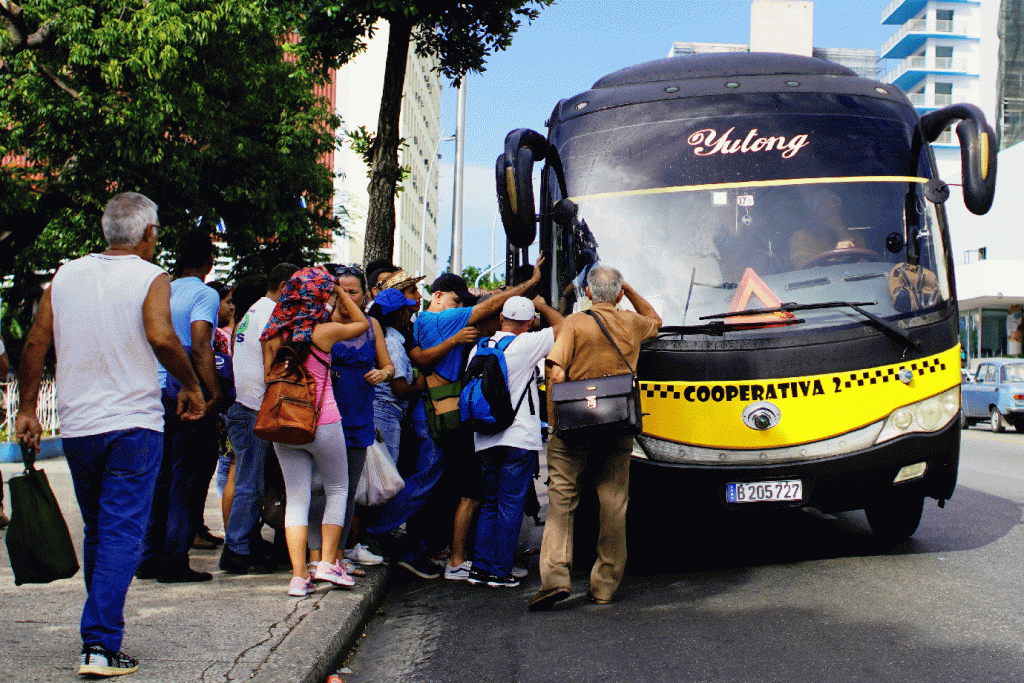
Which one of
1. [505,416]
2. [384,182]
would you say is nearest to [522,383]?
[505,416]

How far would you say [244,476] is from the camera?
6727 millimetres

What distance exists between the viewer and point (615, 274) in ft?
21.3

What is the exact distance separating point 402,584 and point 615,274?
2.45 meters

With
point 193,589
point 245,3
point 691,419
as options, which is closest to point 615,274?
point 691,419

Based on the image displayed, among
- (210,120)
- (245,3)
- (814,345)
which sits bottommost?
(814,345)

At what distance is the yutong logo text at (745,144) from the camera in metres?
7.36

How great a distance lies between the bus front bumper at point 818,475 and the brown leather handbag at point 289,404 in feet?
6.66

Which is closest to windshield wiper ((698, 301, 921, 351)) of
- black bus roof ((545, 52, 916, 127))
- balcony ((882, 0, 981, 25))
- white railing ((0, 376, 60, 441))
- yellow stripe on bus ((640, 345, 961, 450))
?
yellow stripe on bus ((640, 345, 961, 450))

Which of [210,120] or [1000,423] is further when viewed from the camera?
[1000,423]

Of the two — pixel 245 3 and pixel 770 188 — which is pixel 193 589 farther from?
pixel 245 3

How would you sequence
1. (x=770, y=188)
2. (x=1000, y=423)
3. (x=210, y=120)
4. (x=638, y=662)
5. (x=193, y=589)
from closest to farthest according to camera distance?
(x=638, y=662) → (x=193, y=589) → (x=770, y=188) → (x=210, y=120) → (x=1000, y=423)

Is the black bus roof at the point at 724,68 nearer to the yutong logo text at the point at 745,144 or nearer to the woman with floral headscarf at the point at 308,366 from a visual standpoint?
the yutong logo text at the point at 745,144

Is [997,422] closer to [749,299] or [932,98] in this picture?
[749,299]

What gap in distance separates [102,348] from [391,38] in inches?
326
